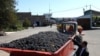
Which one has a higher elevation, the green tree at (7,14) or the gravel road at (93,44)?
the green tree at (7,14)

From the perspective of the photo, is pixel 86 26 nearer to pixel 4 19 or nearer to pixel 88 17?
pixel 88 17

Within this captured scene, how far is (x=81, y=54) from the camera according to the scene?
393 inches

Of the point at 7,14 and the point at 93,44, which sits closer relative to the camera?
the point at 93,44

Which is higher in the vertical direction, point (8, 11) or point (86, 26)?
point (8, 11)

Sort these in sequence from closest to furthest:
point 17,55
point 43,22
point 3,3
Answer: point 17,55 → point 3,3 → point 43,22

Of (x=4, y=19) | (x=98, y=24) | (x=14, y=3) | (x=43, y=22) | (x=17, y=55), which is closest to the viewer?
(x=17, y=55)

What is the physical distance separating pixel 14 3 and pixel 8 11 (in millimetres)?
2551

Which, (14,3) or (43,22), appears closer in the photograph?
(14,3)

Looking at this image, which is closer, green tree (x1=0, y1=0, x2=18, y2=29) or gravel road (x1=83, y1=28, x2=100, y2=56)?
gravel road (x1=83, y1=28, x2=100, y2=56)

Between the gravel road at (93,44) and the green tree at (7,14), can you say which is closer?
the gravel road at (93,44)

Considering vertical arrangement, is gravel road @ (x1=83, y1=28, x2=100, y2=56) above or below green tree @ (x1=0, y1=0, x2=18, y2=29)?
below

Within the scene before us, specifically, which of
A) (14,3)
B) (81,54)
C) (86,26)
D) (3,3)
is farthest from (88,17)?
(81,54)

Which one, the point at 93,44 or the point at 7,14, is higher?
the point at 7,14

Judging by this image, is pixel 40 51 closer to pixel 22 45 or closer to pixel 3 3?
pixel 22 45
